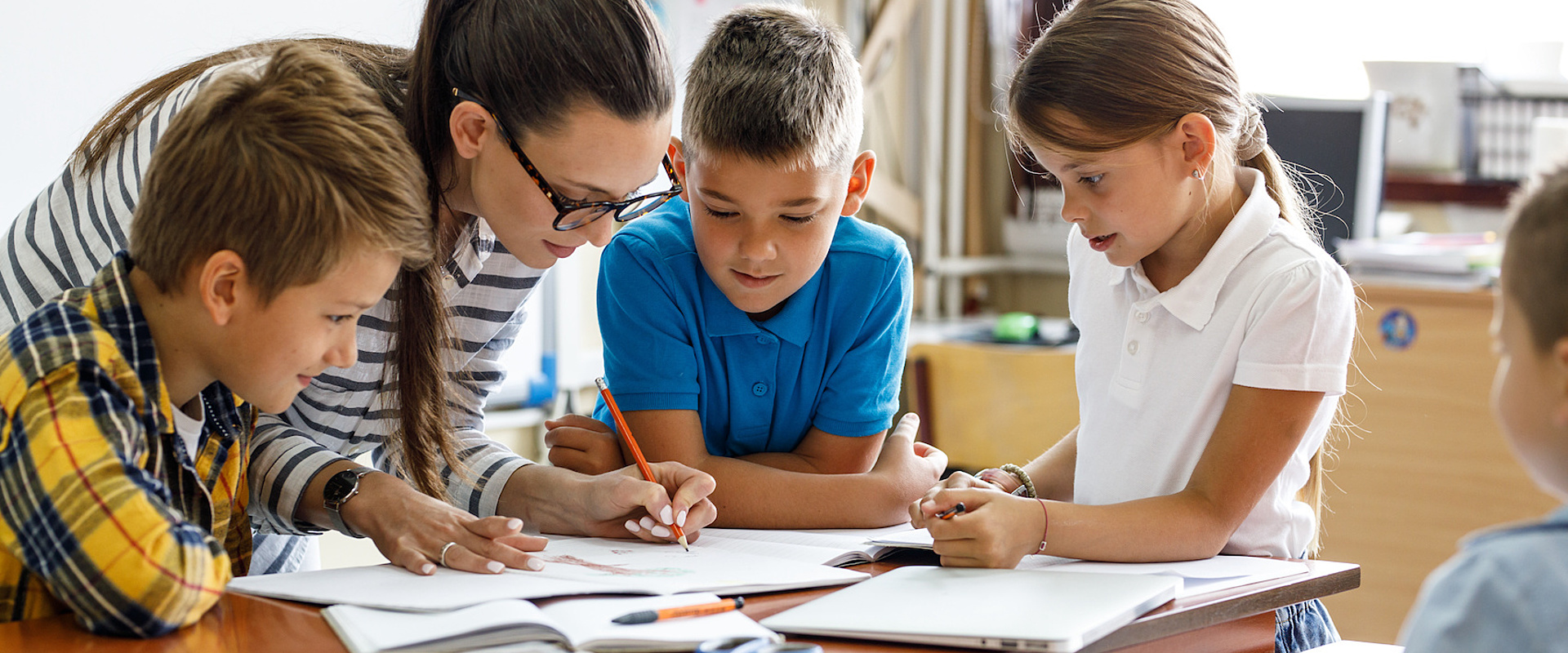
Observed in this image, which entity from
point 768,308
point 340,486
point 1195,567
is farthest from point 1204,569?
point 340,486

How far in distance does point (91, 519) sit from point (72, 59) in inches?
64.4

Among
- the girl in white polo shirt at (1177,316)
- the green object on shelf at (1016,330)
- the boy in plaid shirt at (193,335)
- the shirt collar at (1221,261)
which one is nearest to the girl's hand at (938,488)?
the girl in white polo shirt at (1177,316)

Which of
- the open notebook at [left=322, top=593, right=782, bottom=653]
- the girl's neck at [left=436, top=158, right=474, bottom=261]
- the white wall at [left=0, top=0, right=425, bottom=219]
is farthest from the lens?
the white wall at [left=0, top=0, right=425, bottom=219]

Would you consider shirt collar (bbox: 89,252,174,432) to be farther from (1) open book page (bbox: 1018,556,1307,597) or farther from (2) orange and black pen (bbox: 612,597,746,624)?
(1) open book page (bbox: 1018,556,1307,597)

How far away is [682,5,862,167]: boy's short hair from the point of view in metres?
1.17

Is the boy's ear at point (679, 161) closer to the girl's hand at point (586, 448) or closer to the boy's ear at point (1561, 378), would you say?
the girl's hand at point (586, 448)

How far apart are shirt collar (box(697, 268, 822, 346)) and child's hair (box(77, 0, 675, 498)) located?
8.9 inches

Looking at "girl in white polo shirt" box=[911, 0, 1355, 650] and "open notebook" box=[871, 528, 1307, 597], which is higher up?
"girl in white polo shirt" box=[911, 0, 1355, 650]

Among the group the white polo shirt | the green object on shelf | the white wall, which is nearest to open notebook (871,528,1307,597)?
the white polo shirt

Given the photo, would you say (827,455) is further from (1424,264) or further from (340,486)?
(1424,264)

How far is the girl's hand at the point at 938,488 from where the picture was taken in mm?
1027

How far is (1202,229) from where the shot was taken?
1.17m

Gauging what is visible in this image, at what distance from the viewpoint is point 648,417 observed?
4.06 feet

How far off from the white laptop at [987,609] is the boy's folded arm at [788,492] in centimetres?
22
